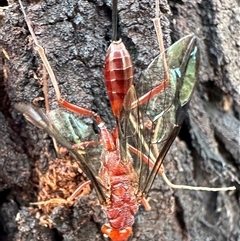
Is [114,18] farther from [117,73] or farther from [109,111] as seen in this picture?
[109,111]

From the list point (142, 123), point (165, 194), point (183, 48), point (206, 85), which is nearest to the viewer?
point (183, 48)

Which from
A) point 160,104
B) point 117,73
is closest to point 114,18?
point 117,73

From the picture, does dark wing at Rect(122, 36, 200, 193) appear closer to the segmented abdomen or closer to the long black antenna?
the segmented abdomen

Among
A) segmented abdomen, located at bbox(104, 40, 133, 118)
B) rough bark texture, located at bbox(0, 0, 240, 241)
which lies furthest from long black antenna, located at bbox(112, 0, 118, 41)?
rough bark texture, located at bbox(0, 0, 240, 241)

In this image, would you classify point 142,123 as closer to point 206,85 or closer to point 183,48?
point 183,48

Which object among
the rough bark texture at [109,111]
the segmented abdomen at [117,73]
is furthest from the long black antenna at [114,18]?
the rough bark texture at [109,111]

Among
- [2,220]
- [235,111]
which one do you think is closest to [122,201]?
[2,220]

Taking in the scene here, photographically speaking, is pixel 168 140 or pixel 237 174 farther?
pixel 237 174
